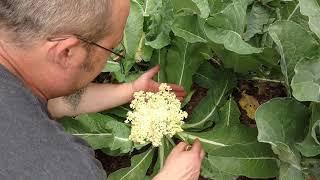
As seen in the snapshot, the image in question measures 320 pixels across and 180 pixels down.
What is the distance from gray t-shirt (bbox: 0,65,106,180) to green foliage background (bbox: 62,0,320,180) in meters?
0.50

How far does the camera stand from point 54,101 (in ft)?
5.89

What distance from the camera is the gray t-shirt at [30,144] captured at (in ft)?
3.62

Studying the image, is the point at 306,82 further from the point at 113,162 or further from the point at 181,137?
the point at 113,162

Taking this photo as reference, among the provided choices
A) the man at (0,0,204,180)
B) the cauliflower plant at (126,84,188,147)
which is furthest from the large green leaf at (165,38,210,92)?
the man at (0,0,204,180)

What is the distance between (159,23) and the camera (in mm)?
1868

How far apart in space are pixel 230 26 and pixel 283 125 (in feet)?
1.00

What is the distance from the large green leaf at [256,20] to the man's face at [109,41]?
20.5 inches

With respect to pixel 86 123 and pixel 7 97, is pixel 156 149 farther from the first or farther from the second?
pixel 7 97

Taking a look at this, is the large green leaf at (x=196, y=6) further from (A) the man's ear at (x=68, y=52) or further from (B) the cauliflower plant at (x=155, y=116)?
(A) the man's ear at (x=68, y=52)

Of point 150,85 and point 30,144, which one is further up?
point 30,144

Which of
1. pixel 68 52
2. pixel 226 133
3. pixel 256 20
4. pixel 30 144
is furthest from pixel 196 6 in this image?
pixel 30 144

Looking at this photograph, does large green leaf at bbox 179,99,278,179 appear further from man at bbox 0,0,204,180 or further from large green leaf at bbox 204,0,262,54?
man at bbox 0,0,204,180

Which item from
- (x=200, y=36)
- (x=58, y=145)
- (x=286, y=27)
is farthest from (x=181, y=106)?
(x=58, y=145)

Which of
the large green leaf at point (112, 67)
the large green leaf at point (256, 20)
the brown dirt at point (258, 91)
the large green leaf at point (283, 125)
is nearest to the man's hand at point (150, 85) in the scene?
the large green leaf at point (112, 67)
